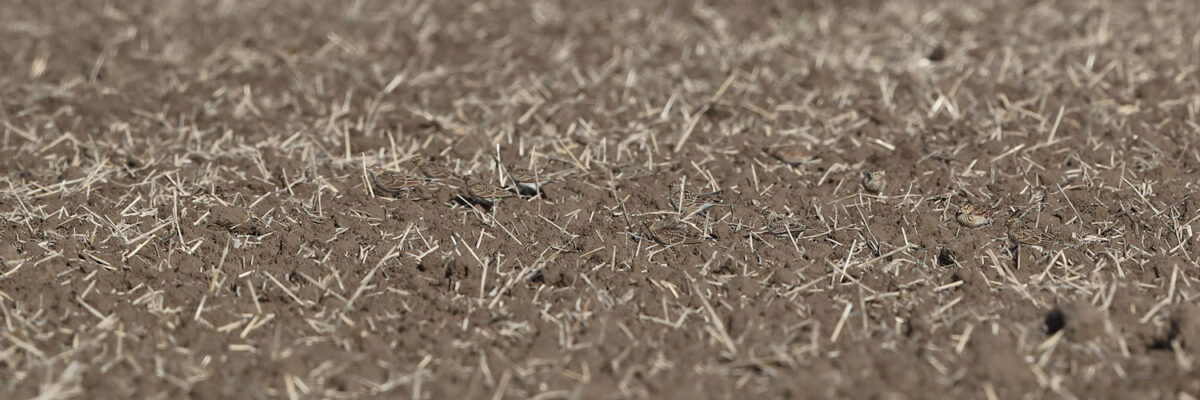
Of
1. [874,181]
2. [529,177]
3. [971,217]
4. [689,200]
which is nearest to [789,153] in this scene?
[874,181]

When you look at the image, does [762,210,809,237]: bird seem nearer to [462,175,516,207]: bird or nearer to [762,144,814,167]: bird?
[762,144,814,167]: bird

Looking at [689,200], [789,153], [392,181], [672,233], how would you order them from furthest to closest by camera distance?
[789,153], [392,181], [689,200], [672,233]

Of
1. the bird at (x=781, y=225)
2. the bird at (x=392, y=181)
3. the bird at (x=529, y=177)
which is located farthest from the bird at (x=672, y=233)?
the bird at (x=392, y=181)

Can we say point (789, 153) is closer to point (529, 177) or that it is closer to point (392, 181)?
point (529, 177)

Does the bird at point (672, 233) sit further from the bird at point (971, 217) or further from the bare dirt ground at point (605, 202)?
the bird at point (971, 217)

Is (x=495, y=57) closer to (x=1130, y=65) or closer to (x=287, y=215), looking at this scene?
(x=287, y=215)
